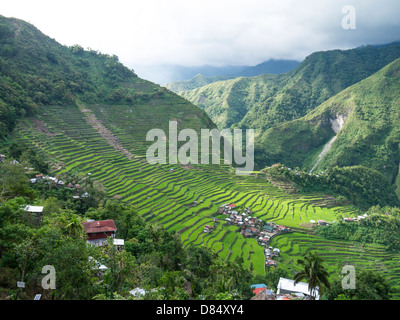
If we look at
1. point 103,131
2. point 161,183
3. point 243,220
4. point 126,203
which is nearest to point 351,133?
point 243,220

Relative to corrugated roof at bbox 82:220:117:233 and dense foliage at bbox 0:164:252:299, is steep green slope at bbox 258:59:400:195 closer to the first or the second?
dense foliage at bbox 0:164:252:299

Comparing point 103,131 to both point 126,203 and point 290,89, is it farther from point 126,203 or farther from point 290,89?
point 290,89

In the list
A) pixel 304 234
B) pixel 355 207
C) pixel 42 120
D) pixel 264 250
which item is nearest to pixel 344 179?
pixel 355 207

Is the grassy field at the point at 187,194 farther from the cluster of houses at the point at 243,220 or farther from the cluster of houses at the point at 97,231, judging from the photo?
the cluster of houses at the point at 97,231

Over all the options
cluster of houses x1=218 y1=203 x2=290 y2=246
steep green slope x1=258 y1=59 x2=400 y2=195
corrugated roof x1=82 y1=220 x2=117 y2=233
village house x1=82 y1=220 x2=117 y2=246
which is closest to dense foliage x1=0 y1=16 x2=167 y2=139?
corrugated roof x1=82 y1=220 x2=117 y2=233

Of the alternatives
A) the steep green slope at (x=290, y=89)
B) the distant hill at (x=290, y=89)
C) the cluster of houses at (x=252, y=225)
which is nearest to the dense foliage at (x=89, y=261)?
the cluster of houses at (x=252, y=225)
